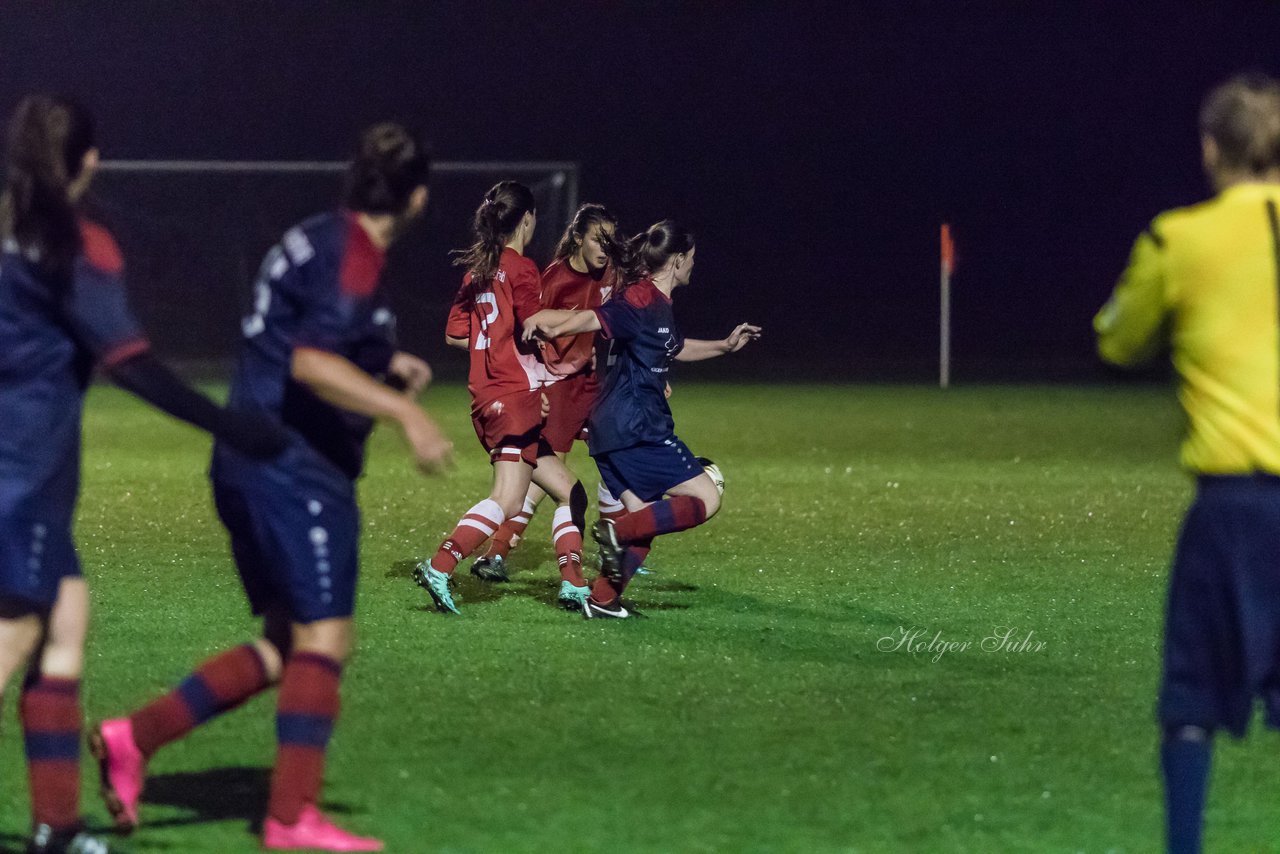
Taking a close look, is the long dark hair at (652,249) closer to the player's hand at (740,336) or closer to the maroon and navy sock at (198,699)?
the player's hand at (740,336)

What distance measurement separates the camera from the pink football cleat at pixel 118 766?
4.61 meters

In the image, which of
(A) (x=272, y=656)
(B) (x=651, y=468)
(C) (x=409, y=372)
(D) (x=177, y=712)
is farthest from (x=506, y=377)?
(D) (x=177, y=712)

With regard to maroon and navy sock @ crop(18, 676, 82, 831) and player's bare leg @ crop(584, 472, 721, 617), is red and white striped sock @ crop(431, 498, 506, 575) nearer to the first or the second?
player's bare leg @ crop(584, 472, 721, 617)

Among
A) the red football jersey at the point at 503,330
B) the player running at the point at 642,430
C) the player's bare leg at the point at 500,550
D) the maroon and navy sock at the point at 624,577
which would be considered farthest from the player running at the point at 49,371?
the player's bare leg at the point at 500,550

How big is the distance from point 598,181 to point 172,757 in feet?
108

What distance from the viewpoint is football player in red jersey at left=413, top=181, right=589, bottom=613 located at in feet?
27.8

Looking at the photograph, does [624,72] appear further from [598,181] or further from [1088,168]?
[1088,168]

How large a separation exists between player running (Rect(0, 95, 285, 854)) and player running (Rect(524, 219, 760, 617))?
3.83m

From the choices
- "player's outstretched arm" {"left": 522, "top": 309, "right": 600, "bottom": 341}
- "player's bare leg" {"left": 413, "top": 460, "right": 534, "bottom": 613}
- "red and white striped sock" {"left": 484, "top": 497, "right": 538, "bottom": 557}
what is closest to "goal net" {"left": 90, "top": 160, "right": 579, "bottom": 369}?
"red and white striped sock" {"left": 484, "top": 497, "right": 538, "bottom": 557}

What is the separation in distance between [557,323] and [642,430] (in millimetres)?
776

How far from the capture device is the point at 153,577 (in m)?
9.11

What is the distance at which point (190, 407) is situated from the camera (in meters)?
4.08

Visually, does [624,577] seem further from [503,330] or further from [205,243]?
[205,243]

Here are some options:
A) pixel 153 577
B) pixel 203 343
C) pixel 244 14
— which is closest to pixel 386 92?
pixel 244 14
